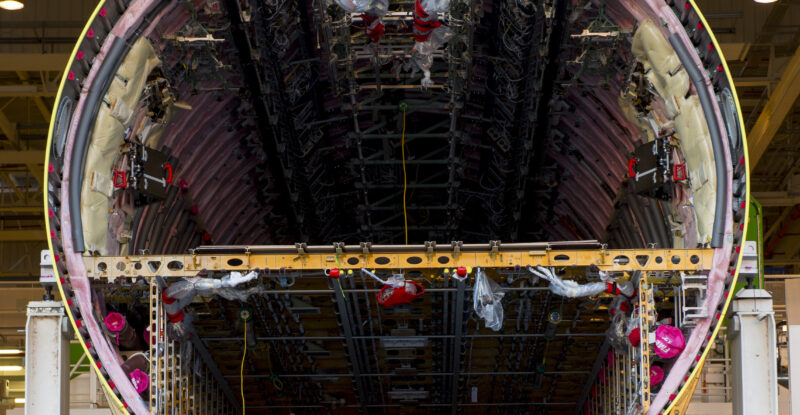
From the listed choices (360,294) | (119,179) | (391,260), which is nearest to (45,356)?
(119,179)

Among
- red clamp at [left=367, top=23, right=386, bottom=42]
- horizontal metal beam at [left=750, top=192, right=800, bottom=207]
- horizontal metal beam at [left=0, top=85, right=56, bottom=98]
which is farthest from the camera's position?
horizontal metal beam at [left=750, top=192, right=800, bottom=207]

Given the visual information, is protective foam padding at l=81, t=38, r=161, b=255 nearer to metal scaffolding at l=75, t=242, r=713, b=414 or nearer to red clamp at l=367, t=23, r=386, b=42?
metal scaffolding at l=75, t=242, r=713, b=414

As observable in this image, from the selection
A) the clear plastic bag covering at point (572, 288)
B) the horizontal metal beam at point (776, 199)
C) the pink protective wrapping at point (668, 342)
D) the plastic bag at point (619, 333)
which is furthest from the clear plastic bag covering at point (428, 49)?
the horizontal metal beam at point (776, 199)

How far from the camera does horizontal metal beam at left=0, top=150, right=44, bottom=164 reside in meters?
24.1

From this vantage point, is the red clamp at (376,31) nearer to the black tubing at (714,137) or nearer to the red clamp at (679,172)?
the black tubing at (714,137)

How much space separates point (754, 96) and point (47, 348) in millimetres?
16791

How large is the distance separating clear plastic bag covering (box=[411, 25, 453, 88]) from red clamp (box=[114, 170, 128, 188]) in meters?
3.17

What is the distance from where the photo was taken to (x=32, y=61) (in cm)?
2120

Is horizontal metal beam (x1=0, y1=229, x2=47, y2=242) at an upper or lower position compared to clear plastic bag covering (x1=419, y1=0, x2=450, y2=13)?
upper

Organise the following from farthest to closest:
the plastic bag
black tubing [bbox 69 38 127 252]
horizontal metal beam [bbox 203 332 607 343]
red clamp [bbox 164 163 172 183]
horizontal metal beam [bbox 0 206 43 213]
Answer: horizontal metal beam [bbox 0 206 43 213] < horizontal metal beam [bbox 203 332 607 343] < red clamp [bbox 164 163 172 183] < the plastic bag < black tubing [bbox 69 38 127 252]

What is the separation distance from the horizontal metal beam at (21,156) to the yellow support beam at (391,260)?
46.3 feet

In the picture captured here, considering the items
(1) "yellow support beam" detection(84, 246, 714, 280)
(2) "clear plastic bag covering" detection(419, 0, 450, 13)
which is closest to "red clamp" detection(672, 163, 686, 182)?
(1) "yellow support beam" detection(84, 246, 714, 280)

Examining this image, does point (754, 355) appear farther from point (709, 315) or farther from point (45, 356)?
point (45, 356)

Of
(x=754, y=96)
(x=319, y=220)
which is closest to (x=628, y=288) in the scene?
(x=319, y=220)
